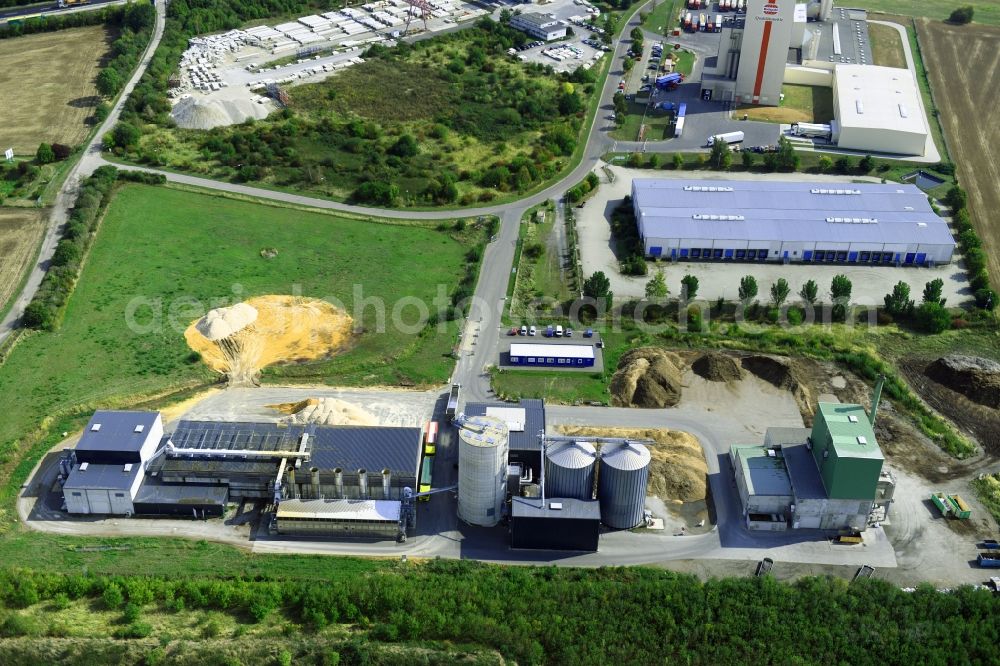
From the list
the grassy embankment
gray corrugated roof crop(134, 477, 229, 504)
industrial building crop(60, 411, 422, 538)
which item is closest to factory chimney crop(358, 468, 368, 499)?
industrial building crop(60, 411, 422, 538)

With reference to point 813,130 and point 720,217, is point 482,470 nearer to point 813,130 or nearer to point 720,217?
point 720,217

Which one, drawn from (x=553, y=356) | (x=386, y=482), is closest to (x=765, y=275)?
(x=553, y=356)

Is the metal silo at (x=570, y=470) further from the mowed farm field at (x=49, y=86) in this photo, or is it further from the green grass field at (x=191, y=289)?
the mowed farm field at (x=49, y=86)

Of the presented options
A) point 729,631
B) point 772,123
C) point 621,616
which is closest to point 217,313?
point 621,616

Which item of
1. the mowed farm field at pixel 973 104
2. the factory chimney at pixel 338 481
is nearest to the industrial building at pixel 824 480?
the factory chimney at pixel 338 481

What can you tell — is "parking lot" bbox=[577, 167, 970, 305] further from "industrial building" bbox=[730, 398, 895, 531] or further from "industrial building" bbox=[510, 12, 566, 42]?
"industrial building" bbox=[510, 12, 566, 42]

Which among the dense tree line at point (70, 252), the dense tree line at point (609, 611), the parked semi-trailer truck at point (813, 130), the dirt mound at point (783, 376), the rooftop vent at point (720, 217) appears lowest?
the dense tree line at point (609, 611)
